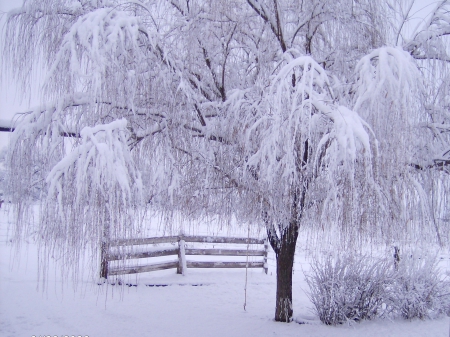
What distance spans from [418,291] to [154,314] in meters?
4.34

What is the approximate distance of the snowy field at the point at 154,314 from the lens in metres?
5.09

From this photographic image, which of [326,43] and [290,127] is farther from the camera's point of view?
[326,43]

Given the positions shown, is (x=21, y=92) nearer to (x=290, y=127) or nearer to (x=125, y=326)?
(x=290, y=127)

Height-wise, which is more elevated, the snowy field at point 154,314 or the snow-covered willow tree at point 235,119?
the snow-covered willow tree at point 235,119

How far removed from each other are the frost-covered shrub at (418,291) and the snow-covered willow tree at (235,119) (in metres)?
Answer: 1.47

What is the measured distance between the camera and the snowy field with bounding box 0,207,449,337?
16.7 ft

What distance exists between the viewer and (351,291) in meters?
5.73

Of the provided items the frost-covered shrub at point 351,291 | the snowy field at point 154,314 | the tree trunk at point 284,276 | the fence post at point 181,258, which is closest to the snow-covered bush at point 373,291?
the frost-covered shrub at point 351,291

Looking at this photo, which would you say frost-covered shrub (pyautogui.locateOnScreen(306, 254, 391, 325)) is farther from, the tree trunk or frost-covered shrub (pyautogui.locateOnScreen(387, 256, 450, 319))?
the tree trunk

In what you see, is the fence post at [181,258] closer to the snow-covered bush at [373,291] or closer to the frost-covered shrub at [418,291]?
the snow-covered bush at [373,291]

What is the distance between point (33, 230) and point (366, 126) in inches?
132

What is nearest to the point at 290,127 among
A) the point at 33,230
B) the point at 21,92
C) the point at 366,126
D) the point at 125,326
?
the point at 366,126

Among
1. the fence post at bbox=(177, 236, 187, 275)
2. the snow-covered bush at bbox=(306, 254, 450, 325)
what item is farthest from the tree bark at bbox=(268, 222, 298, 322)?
→ the fence post at bbox=(177, 236, 187, 275)

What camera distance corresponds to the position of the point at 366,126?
3.32 meters
